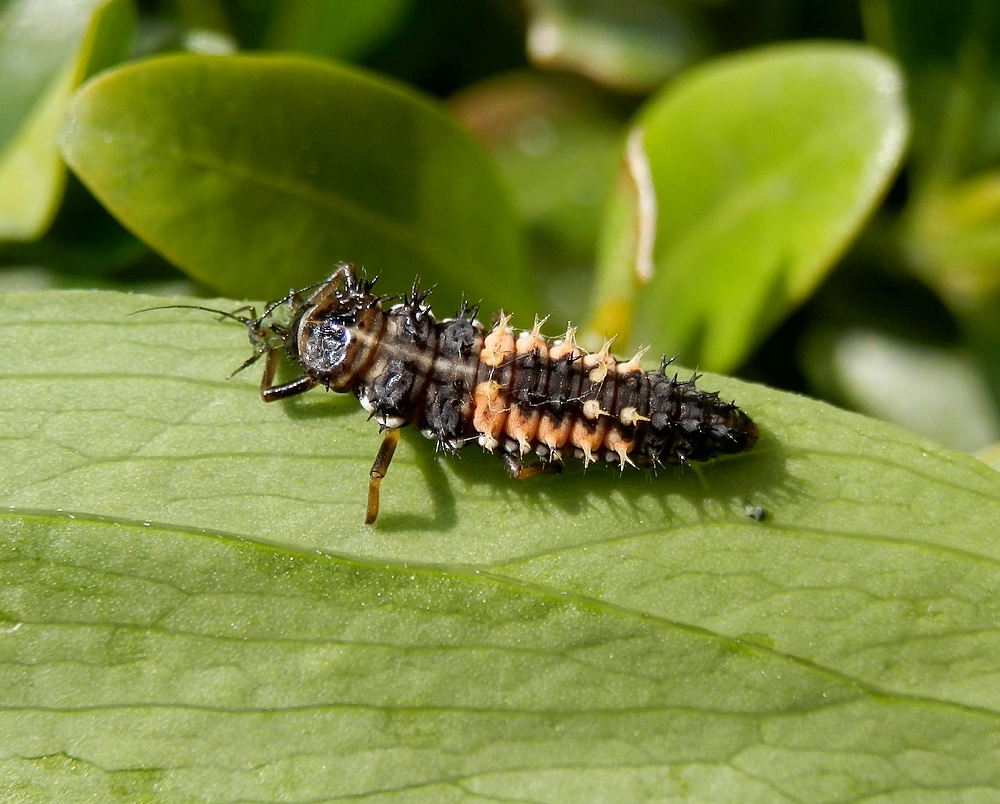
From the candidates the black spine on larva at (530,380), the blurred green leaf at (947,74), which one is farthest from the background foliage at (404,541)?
the blurred green leaf at (947,74)

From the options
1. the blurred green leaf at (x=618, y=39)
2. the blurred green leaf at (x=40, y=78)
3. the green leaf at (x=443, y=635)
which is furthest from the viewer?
the blurred green leaf at (x=618, y=39)

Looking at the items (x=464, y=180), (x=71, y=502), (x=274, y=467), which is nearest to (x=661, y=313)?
(x=464, y=180)

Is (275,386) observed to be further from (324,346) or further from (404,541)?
(404,541)

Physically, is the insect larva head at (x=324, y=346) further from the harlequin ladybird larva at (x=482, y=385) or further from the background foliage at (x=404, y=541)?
the background foliage at (x=404, y=541)

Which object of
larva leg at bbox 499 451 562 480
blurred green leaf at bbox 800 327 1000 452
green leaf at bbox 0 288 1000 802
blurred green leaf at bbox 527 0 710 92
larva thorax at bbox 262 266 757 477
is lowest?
green leaf at bbox 0 288 1000 802

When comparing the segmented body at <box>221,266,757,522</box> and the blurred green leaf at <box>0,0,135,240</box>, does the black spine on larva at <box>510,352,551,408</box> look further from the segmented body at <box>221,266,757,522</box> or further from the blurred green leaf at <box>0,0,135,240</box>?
the blurred green leaf at <box>0,0,135,240</box>

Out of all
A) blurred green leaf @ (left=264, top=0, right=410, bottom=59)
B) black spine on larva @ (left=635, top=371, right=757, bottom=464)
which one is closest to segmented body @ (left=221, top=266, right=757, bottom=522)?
black spine on larva @ (left=635, top=371, right=757, bottom=464)

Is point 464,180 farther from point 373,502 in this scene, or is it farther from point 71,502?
point 71,502

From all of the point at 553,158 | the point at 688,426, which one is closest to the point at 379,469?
the point at 688,426
